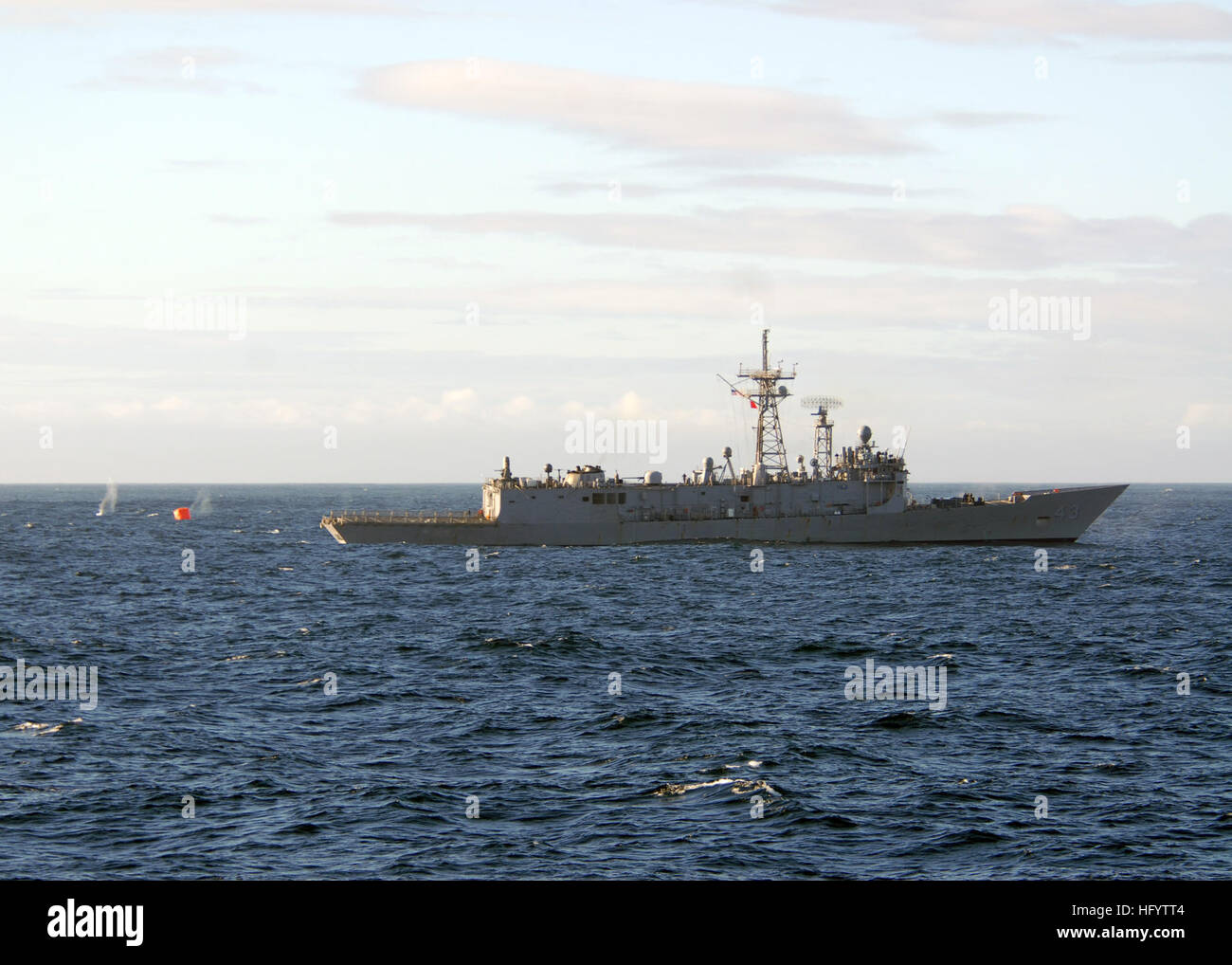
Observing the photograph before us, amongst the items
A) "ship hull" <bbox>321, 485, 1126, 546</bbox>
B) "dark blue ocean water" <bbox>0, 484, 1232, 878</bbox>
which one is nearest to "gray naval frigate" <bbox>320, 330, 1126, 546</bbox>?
"ship hull" <bbox>321, 485, 1126, 546</bbox>

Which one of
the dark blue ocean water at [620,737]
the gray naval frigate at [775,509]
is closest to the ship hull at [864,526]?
the gray naval frigate at [775,509]

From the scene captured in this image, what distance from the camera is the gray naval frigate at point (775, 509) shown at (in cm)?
8681

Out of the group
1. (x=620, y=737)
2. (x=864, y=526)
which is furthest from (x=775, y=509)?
(x=620, y=737)

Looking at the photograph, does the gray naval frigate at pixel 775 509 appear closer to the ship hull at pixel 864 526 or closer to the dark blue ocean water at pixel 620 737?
the ship hull at pixel 864 526

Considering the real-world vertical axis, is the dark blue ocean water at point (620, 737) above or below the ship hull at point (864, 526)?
below

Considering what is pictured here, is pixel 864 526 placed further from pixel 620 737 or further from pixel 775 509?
pixel 620 737

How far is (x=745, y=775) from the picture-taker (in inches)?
1005

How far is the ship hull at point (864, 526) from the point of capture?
283ft

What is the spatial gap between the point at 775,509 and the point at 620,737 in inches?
2367

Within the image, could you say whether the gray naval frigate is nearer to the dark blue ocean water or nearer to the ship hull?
the ship hull

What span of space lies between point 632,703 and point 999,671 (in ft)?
45.9

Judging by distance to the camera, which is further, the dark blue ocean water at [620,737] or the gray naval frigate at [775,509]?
the gray naval frigate at [775,509]

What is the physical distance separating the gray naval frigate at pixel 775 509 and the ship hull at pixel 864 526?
0.07 meters

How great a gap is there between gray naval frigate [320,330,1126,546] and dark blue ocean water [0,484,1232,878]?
72.4 ft
